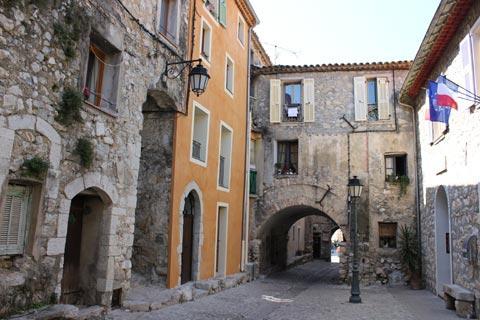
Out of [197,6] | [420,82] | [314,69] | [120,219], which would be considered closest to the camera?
[120,219]

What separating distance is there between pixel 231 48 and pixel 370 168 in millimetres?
6128

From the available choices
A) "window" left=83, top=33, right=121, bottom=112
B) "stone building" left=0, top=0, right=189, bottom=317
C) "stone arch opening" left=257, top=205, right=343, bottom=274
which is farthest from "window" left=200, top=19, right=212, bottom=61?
"stone arch opening" left=257, top=205, right=343, bottom=274

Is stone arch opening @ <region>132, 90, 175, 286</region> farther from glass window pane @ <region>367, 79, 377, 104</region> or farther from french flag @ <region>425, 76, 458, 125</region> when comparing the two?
glass window pane @ <region>367, 79, 377, 104</region>

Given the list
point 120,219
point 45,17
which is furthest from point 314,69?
point 45,17

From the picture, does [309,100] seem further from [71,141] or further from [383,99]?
[71,141]

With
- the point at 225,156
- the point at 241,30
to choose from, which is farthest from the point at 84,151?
the point at 241,30

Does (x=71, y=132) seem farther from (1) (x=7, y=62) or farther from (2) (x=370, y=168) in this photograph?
(2) (x=370, y=168)

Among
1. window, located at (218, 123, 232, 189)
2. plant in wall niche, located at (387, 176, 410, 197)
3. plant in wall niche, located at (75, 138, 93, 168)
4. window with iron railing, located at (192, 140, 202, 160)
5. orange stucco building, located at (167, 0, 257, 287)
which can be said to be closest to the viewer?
plant in wall niche, located at (75, 138, 93, 168)

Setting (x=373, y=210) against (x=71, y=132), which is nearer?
(x=71, y=132)

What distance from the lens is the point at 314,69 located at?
16547 mm

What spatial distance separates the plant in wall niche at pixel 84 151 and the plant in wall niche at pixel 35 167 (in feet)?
2.56

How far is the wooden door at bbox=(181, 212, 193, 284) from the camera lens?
11148mm

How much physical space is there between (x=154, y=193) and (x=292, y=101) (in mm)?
8189

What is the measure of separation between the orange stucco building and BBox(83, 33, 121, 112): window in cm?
260
